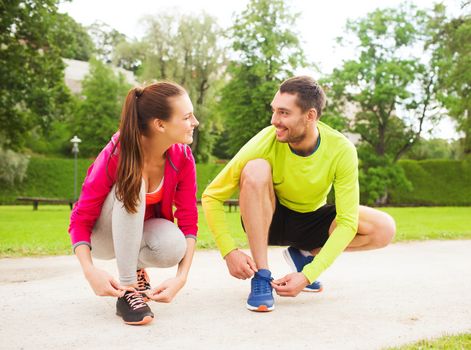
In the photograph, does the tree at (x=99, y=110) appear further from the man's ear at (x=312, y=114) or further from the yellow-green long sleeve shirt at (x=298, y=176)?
the man's ear at (x=312, y=114)

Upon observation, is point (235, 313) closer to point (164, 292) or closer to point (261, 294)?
point (261, 294)

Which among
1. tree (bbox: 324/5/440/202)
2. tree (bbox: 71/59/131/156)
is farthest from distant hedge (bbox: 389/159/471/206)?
tree (bbox: 71/59/131/156)

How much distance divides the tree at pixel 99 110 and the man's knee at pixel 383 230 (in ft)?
97.2

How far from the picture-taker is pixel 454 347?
213 cm

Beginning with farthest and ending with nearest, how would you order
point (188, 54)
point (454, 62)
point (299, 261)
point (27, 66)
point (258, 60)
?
point (188, 54), point (258, 60), point (454, 62), point (27, 66), point (299, 261)

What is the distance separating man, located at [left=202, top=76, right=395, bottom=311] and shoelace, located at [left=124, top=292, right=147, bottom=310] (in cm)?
55

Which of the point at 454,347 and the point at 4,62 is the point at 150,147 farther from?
the point at 4,62

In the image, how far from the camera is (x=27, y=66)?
688 inches

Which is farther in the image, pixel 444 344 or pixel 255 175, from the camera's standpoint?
pixel 255 175

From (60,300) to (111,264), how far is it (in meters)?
1.34

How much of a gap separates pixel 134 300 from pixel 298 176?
1.13 metres

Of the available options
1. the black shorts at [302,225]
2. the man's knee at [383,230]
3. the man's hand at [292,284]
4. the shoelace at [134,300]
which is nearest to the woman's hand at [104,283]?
the shoelace at [134,300]

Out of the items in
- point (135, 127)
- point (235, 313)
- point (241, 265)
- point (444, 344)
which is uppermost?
point (135, 127)

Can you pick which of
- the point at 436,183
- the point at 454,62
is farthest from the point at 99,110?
the point at 454,62
